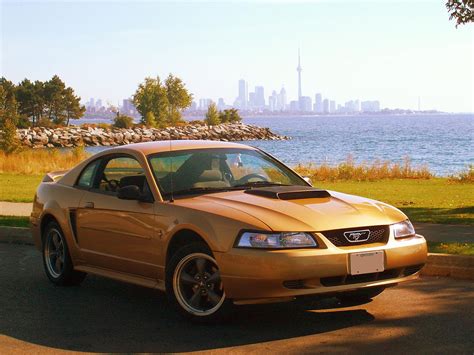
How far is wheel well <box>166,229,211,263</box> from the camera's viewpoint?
23.9ft

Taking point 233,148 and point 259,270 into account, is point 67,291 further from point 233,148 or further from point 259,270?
point 259,270

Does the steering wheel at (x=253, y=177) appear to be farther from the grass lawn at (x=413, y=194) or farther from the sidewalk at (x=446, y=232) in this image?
the grass lawn at (x=413, y=194)

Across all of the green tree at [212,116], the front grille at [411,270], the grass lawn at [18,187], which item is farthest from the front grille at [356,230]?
the green tree at [212,116]

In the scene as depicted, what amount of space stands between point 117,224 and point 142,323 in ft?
3.84

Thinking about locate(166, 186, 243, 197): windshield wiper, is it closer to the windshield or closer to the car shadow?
the windshield

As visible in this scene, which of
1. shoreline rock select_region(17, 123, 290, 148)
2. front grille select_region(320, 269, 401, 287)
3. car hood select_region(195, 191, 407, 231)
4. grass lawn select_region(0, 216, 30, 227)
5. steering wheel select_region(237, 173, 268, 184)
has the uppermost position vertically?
steering wheel select_region(237, 173, 268, 184)

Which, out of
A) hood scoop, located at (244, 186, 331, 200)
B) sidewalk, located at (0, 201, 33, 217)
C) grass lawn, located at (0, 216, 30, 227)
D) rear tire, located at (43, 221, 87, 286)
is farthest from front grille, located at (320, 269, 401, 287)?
sidewalk, located at (0, 201, 33, 217)

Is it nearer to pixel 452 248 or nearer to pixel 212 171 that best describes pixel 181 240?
pixel 212 171

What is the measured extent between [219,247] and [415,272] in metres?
1.71

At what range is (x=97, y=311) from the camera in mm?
7887

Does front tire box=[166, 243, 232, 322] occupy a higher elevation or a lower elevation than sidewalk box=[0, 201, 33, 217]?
higher

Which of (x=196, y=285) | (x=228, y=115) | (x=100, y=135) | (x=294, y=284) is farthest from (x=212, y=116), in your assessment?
(x=294, y=284)

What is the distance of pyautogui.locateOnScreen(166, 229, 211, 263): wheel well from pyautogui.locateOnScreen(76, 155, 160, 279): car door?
14cm

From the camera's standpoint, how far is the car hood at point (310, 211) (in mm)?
6898
